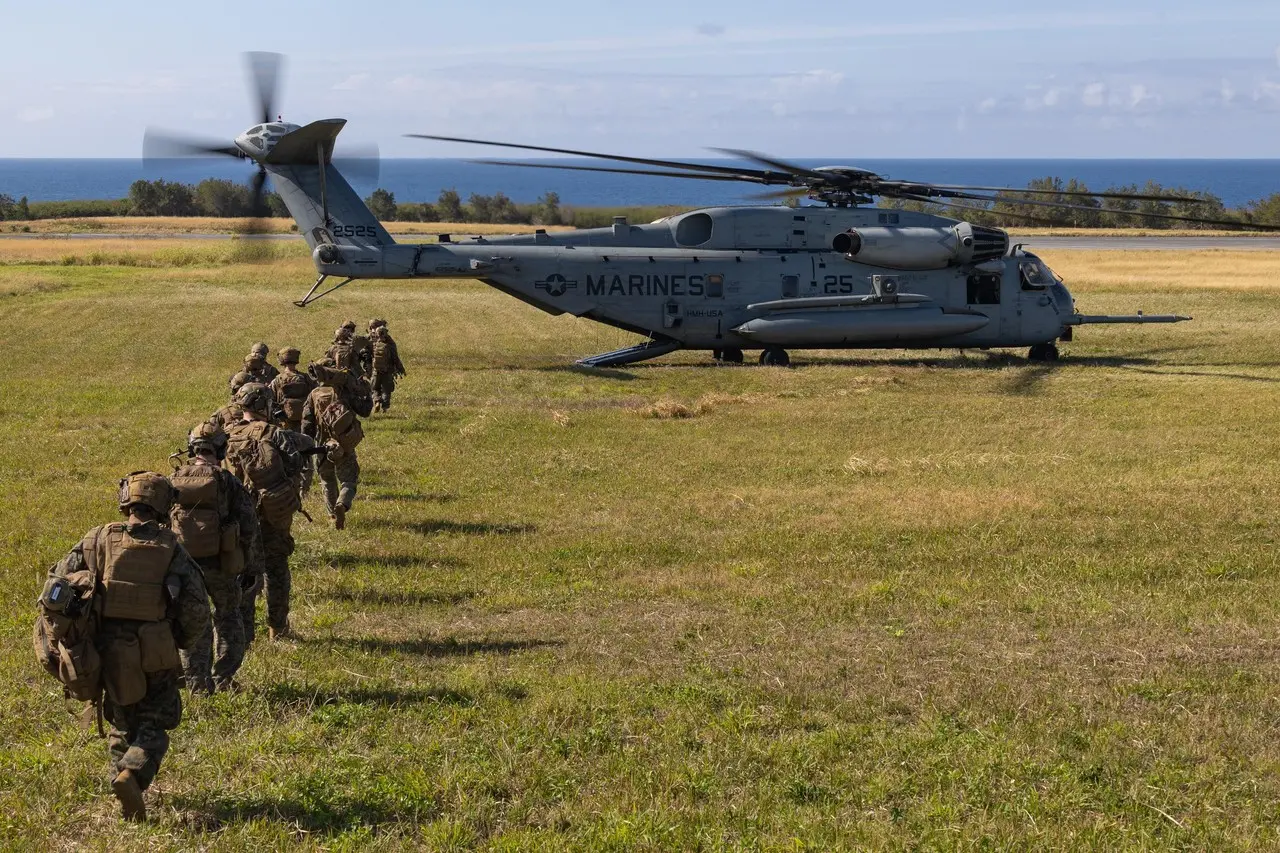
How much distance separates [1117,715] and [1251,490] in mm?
8409

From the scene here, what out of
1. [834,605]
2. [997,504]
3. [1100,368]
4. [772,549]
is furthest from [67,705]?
[1100,368]

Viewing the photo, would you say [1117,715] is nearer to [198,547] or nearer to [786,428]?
[198,547]

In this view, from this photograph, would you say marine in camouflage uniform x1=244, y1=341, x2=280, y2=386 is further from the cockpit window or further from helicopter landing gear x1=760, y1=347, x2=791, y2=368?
the cockpit window

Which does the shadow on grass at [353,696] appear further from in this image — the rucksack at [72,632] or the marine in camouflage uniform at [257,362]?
the marine in camouflage uniform at [257,362]

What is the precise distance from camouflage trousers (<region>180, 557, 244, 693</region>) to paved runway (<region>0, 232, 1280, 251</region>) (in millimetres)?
59042

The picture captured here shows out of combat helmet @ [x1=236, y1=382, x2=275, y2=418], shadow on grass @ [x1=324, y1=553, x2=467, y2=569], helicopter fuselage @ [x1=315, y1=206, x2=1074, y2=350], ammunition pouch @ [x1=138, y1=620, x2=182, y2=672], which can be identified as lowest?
shadow on grass @ [x1=324, y1=553, x2=467, y2=569]

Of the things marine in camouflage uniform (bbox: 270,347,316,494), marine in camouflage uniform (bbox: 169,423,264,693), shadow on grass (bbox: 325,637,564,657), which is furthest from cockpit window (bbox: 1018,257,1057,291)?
marine in camouflage uniform (bbox: 169,423,264,693)

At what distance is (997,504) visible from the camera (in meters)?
15.6

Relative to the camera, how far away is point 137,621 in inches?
280

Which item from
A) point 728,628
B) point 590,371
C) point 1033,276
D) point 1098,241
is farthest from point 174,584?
point 1098,241

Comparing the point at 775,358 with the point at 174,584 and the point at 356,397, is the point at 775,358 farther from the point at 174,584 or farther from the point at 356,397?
the point at 174,584

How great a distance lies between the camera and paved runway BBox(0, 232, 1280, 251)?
231 ft

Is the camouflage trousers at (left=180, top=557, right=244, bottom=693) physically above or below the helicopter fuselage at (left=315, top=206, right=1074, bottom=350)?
below

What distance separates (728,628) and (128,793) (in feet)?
17.7
